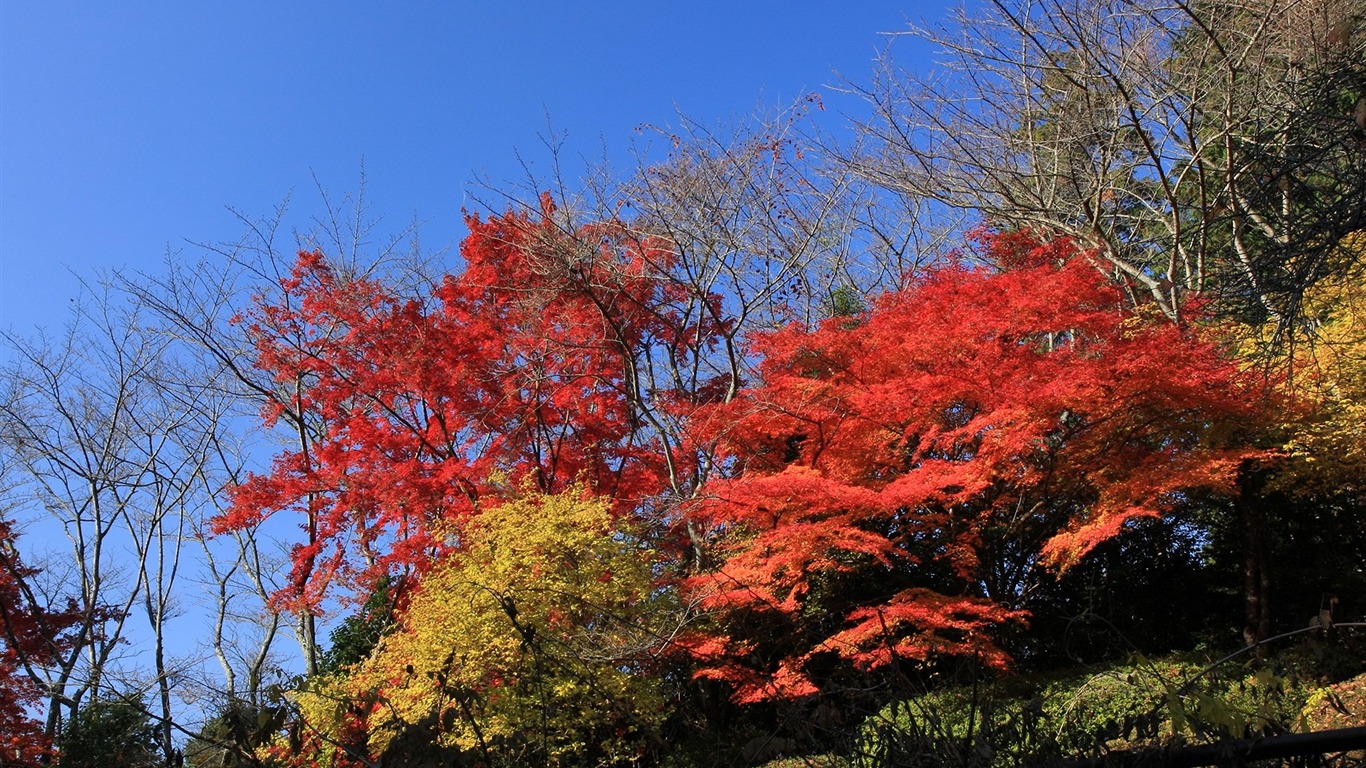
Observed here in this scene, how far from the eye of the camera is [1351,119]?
5332 mm

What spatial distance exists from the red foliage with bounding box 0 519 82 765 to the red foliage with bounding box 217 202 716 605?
283 cm

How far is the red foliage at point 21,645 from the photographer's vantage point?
1188 centimetres

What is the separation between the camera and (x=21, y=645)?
13.9 m

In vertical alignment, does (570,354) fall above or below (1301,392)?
above

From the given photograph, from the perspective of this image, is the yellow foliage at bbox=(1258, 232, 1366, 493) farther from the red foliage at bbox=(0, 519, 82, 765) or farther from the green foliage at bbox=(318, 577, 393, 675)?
the red foliage at bbox=(0, 519, 82, 765)

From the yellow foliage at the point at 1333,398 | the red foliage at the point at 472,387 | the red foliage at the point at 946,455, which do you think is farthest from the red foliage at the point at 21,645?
the yellow foliage at the point at 1333,398

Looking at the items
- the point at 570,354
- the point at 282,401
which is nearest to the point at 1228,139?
the point at 570,354

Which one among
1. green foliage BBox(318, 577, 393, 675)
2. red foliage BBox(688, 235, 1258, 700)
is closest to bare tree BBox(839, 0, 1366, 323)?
red foliage BBox(688, 235, 1258, 700)

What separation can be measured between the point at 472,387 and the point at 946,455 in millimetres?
6936

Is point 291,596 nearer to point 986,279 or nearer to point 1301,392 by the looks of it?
point 986,279

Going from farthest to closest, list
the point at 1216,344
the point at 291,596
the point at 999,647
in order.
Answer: the point at 291,596
the point at 999,647
the point at 1216,344

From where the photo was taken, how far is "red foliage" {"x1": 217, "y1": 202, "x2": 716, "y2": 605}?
43.0ft

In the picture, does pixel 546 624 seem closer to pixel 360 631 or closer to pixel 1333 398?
pixel 360 631

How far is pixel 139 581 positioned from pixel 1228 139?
1798 centimetres
